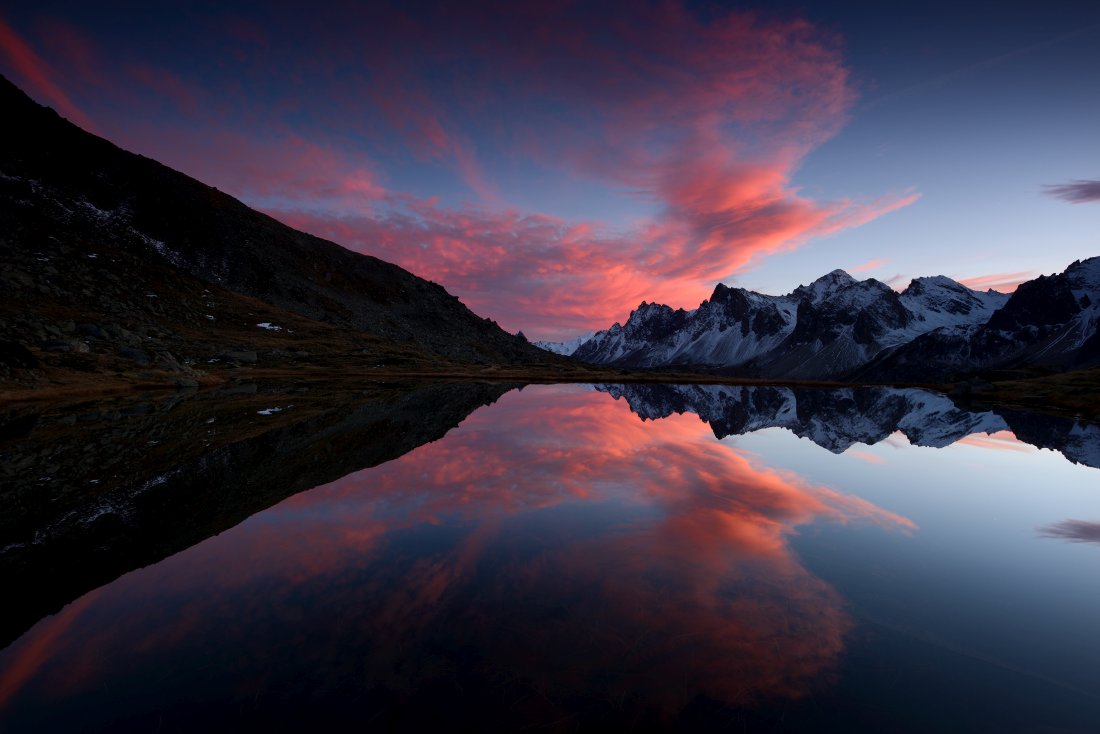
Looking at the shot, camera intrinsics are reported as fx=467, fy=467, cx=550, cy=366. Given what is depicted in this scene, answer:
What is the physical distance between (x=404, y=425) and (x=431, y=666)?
27.8 metres

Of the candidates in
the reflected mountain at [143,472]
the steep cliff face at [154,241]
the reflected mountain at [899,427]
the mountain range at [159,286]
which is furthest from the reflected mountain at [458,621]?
the steep cliff face at [154,241]

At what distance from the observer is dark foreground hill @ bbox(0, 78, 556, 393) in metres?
68.6

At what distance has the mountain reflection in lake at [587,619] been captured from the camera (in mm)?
6980

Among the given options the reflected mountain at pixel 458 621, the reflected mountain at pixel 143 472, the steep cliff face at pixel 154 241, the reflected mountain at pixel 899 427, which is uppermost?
the steep cliff face at pixel 154 241

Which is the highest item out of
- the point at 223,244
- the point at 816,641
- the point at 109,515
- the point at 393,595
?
the point at 223,244

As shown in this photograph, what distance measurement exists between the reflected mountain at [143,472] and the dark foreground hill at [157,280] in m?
25.8

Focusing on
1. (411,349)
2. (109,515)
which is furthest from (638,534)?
(411,349)

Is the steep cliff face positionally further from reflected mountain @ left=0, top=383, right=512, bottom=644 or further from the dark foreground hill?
reflected mountain @ left=0, top=383, right=512, bottom=644

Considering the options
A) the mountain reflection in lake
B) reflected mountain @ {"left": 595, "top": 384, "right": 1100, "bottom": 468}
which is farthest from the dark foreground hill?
reflected mountain @ {"left": 595, "top": 384, "right": 1100, "bottom": 468}

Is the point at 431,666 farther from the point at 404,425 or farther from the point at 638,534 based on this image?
the point at 404,425

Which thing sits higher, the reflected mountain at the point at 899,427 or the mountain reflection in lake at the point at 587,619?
the reflected mountain at the point at 899,427

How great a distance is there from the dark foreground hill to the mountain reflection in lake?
52.8 metres

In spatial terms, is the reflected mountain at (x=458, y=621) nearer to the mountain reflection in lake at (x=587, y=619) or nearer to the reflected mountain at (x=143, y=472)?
the mountain reflection in lake at (x=587, y=619)

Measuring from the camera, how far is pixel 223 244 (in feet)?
499
